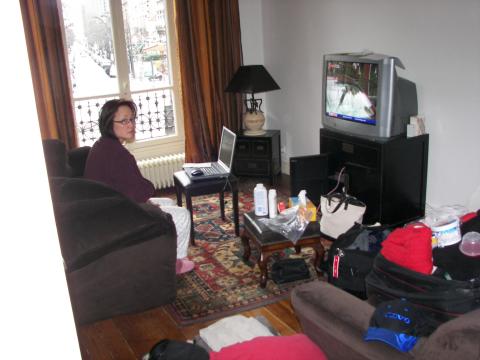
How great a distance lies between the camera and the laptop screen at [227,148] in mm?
4004

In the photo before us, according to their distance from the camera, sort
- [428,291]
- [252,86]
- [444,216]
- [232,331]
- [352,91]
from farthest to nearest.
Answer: [252,86] < [352,91] < [444,216] < [232,331] < [428,291]

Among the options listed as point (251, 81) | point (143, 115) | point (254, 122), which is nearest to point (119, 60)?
point (143, 115)

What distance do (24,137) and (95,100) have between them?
189 inches

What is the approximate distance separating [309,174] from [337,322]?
266 cm

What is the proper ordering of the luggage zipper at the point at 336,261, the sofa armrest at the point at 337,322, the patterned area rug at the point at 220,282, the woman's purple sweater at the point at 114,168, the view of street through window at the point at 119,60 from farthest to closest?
the view of street through window at the point at 119,60 < the woman's purple sweater at the point at 114,168 < the patterned area rug at the point at 220,282 < the luggage zipper at the point at 336,261 < the sofa armrest at the point at 337,322

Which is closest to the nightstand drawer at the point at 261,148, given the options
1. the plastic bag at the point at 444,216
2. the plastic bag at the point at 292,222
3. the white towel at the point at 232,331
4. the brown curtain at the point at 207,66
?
the brown curtain at the point at 207,66

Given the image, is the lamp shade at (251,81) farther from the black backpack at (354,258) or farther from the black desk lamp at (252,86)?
the black backpack at (354,258)

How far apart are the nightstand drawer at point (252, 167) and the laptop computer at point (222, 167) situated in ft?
3.51

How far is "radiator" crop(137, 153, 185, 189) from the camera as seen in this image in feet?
17.2

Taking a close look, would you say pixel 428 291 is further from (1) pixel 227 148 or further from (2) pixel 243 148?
(2) pixel 243 148

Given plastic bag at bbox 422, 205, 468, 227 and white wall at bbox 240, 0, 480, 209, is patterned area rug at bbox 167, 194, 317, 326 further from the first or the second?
white wall at bbox 240, 0, 480, 209

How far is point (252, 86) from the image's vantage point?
16.5 ft

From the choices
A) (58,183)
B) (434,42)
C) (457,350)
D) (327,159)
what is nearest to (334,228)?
(327,159)

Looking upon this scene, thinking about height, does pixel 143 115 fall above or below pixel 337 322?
above
